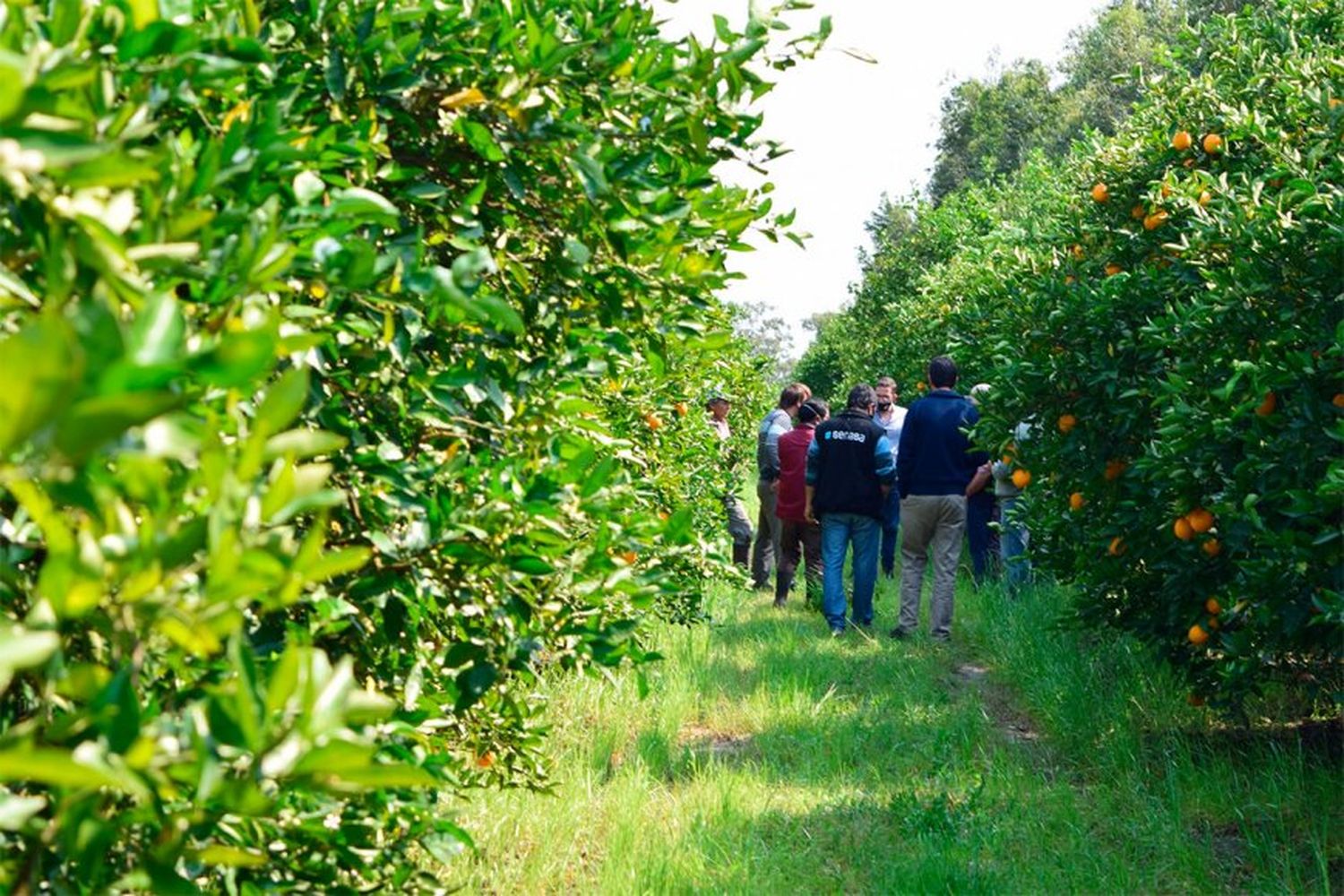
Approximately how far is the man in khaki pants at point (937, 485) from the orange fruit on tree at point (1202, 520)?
4.47 meters

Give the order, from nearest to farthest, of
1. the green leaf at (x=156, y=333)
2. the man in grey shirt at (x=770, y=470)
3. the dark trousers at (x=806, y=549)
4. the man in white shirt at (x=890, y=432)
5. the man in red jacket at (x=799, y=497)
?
the green leaf at (x=156, y=333) → the man in red jacket at (x=799, y=497) → the dark trousers at (x=806, y=549) → the man in white shirt at (x=890, y=432) → the man in grey shirt at (x=770, y=470)

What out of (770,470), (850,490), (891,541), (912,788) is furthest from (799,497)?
(912,788)

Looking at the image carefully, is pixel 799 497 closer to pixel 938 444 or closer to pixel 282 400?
pixel 938 444

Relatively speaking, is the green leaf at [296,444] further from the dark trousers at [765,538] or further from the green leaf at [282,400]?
the dark trousers at [765,538]

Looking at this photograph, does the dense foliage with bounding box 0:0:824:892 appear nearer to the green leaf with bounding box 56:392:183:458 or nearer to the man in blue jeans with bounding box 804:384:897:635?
the green leaf with bounding box 56:392:183:458

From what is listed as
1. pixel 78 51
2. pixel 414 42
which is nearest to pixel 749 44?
pixel 414 42

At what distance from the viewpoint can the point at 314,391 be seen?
226 centimetres

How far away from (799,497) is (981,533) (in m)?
1.66

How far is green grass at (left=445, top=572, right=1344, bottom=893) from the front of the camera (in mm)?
4742

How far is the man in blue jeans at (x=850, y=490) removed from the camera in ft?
32.4

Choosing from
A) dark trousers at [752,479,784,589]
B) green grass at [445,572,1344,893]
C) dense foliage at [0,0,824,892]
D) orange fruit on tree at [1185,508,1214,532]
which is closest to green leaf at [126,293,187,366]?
dense foliage at [0,0,824,892]

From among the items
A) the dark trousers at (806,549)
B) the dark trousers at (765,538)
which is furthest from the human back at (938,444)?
the dark trousers at (765,538)

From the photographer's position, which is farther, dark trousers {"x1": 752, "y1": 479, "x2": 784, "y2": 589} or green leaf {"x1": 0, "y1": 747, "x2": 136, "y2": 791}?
dark trousers {"x1": 752, "y1": 479, "x2": 784, "y2": 589}

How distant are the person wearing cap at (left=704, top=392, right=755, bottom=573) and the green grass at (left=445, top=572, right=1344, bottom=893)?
4.19 meters
